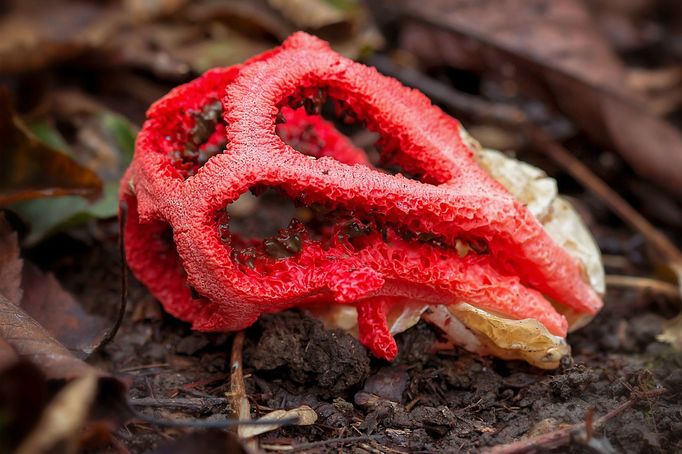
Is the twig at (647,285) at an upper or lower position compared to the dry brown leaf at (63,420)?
lower

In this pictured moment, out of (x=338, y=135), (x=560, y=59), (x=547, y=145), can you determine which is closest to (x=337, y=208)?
(x=338, y=135)

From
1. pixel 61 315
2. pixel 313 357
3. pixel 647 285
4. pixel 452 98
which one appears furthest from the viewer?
pixel 452 98

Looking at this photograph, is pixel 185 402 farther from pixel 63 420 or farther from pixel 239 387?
pixel 63 420

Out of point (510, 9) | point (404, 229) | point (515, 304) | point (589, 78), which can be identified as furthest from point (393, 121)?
point (510, 9)

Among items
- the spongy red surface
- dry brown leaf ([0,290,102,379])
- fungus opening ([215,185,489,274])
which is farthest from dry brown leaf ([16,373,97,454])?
fungus opening ([215,185,489,274])

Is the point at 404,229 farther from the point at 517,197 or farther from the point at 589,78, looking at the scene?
the point at 589,78

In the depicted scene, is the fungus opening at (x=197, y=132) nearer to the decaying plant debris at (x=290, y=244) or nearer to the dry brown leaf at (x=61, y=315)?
the decaying plant debris at (x=290, y=244)

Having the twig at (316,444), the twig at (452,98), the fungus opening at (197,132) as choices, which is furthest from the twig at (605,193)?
the fungus opening at (197,132)
